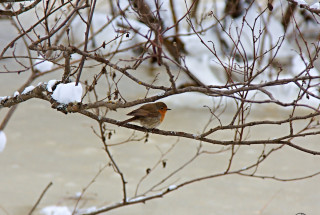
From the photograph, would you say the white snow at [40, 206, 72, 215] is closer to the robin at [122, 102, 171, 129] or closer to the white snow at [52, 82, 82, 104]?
the robin at [122, 102, 171, 129]

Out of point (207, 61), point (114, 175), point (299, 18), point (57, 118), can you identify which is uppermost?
point (299, 18)

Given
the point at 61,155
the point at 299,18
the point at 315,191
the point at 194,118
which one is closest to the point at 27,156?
the point at 61,155

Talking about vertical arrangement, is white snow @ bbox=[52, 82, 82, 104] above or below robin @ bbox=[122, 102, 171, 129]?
below


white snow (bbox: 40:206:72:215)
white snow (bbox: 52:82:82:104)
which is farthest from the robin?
white snow (bbox: 40:206:72:215)

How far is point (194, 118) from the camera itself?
308 inches

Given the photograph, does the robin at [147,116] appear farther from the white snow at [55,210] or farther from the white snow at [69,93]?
the white snow at [55,210]

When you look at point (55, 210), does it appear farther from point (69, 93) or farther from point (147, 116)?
point (69, 93)

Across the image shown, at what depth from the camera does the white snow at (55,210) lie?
5.28 metres

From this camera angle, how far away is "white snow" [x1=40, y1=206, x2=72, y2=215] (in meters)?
5.28

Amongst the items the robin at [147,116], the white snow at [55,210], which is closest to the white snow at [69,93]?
the robin at [147,116]

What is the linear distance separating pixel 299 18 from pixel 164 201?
18.9 feet

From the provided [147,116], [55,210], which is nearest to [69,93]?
[147,116]

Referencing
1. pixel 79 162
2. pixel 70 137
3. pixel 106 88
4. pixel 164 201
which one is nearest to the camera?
pixel 164 201

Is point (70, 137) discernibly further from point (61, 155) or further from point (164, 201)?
point (164, 201)
